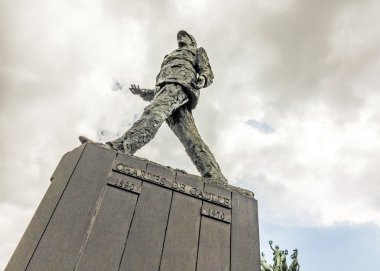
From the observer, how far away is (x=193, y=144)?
13.9 feet

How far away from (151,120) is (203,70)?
1653 millimetres

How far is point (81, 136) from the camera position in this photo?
305cm

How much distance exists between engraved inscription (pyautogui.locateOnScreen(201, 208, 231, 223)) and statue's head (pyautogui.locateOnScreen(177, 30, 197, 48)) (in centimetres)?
361

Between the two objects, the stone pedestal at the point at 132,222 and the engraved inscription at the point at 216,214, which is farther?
the engraved inscription at the point at 216,214

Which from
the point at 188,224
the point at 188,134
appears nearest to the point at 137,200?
the point at 188,224

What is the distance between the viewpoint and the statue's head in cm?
570

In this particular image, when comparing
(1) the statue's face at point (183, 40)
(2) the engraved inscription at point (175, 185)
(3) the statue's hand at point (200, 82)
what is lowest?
(2) the engraved inscription at point (175, 185)

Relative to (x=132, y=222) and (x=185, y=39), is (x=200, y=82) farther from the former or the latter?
(x=132, y=222)

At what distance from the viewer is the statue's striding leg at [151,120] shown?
342 cm

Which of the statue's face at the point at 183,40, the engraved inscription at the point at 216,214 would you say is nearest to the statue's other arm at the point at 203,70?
the statue's face at the point at 183,40

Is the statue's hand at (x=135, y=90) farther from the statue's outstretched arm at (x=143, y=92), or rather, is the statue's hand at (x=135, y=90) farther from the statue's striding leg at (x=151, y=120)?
the statue's striding leg at (x=151, y=120)

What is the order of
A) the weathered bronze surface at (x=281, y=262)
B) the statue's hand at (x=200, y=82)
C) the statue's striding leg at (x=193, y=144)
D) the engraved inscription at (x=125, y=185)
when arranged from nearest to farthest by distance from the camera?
the engraved inscription at (x=125, y=185)
the statue's striding leg at (x=193, y=144)
the statue's hand at (x=200, y=82)
the weathered bronze surface at (x=281, y=262)

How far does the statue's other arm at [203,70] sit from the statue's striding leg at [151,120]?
532 millimetres

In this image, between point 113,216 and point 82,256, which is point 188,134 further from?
point 82,256
